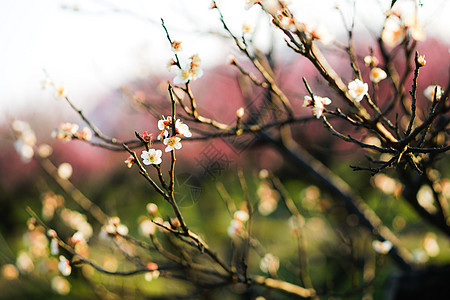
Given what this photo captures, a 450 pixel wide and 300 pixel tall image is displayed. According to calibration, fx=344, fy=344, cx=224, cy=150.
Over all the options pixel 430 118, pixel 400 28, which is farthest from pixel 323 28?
pixel 430 118

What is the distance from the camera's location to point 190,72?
4.24ft

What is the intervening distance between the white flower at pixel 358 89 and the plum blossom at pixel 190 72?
1.82 ft

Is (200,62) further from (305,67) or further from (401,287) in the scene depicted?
(305,67)

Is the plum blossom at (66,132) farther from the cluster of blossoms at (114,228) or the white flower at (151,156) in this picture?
the white flower at (151,156)

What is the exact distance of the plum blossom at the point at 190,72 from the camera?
1.28 metres

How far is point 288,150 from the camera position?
2.64m

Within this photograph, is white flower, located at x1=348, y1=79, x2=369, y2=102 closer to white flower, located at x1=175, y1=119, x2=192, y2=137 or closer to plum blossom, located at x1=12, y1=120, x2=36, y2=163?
white flower, located at x1=175, y1=119, x2=192, y2=137

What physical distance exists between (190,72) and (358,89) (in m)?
0.62

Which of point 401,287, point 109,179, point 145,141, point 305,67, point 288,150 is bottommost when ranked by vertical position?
point 145,141

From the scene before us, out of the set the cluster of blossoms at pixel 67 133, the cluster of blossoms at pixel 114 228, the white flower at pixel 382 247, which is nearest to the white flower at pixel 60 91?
the cluster of blossoms at pixel 67 133

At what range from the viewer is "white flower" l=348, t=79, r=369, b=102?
121 centimetres

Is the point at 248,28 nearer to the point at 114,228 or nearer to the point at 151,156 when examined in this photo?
the point at 151,156

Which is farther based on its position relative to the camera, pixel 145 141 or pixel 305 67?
pixel 305 67

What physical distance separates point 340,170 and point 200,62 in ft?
19.0
